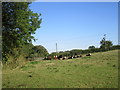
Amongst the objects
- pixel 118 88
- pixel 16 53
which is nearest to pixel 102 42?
pixel 16 53

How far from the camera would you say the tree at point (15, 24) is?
686 inches

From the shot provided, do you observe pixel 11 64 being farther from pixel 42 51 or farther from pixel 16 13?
pixel 42 51

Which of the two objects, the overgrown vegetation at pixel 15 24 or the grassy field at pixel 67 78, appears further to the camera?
the overgrown vegetation at pixel 15 24

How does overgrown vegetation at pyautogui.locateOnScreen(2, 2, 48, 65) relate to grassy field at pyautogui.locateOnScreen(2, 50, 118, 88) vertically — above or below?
above

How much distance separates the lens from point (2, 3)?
17.8m

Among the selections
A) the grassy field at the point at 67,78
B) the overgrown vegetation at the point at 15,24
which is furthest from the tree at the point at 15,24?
the grassy field at the point at 67,78

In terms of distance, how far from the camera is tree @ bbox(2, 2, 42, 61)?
17422 millimetres

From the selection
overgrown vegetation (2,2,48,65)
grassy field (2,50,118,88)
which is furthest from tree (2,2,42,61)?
grassy field (2,50,118,88)

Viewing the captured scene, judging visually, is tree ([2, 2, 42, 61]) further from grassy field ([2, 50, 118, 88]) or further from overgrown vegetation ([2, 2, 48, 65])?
grassy field ([2, 50, 118, 88])

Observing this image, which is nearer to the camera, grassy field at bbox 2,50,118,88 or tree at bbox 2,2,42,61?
grassy field at bbox 2,50,118,88

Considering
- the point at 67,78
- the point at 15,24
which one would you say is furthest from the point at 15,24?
the point at 67,78

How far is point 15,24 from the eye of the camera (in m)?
17.6

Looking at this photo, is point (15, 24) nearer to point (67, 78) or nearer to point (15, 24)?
point (15, 24)

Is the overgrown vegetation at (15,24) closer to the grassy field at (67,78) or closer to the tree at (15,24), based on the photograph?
the tree at (15,24)
